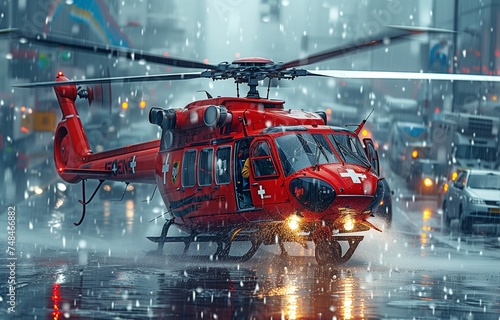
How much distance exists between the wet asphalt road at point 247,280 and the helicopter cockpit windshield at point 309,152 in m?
1.57

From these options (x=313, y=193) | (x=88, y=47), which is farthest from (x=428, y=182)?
(x=88, y=47)

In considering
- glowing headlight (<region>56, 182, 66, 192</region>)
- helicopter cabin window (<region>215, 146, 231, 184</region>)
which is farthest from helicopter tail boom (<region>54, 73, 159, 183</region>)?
glowing headlight (<region>56, 182, 66, 192</region>)

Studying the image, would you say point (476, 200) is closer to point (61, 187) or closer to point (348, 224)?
point (348, 224)

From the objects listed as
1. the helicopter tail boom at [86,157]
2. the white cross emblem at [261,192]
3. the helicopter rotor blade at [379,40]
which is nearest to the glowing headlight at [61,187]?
the helicopter tail boom at [86,157]

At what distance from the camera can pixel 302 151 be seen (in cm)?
1661

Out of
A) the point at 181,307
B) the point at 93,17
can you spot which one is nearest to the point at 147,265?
the point at 181,307

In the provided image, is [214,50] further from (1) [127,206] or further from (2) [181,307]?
(2) [181,307]

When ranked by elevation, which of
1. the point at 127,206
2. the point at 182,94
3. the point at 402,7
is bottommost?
the point at 127,206

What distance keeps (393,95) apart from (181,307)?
64786 mm

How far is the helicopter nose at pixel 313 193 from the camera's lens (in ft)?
52.1

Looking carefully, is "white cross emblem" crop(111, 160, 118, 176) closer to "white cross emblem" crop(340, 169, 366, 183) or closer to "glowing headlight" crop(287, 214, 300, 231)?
"glowing headlight" crop(287, 214, 300, 231)

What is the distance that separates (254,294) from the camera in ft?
42.1

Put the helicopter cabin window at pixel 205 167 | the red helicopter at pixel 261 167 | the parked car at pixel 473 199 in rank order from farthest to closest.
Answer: the parked car at pixel 473 199
the helicopter cabin window at pixel 205 167
the red helicopter at pixel 261 167

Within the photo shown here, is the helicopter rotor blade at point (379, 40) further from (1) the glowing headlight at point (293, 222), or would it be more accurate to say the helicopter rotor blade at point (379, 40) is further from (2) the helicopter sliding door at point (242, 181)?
(1) the glowing headlight at point (293, 222)
